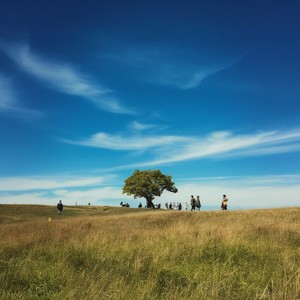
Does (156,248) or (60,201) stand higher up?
(60,201)

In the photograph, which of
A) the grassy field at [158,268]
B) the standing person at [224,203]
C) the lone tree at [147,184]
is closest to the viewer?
the grassy field at [158,268]

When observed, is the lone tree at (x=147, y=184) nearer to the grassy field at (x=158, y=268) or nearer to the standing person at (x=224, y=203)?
the standing person at (x=224, y=203)

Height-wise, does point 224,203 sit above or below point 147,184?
below

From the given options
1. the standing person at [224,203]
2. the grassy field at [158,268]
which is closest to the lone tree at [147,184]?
the standing person at [224,203]

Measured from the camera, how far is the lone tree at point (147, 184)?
80.9 metres

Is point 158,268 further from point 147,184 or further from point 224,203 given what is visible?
point 147,184

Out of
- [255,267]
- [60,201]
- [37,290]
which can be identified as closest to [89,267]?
[37,290]

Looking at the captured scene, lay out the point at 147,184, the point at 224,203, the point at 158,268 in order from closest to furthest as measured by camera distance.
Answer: the point at 158,268
the point at 224,203
the point at 147,184

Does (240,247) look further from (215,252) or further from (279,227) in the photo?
(279,227)

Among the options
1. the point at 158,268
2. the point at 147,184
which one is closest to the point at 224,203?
the point at 158,268

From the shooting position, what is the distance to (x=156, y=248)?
446 inches

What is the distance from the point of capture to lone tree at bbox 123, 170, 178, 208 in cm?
8088

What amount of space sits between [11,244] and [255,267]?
840 centimetres

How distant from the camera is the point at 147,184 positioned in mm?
80812
